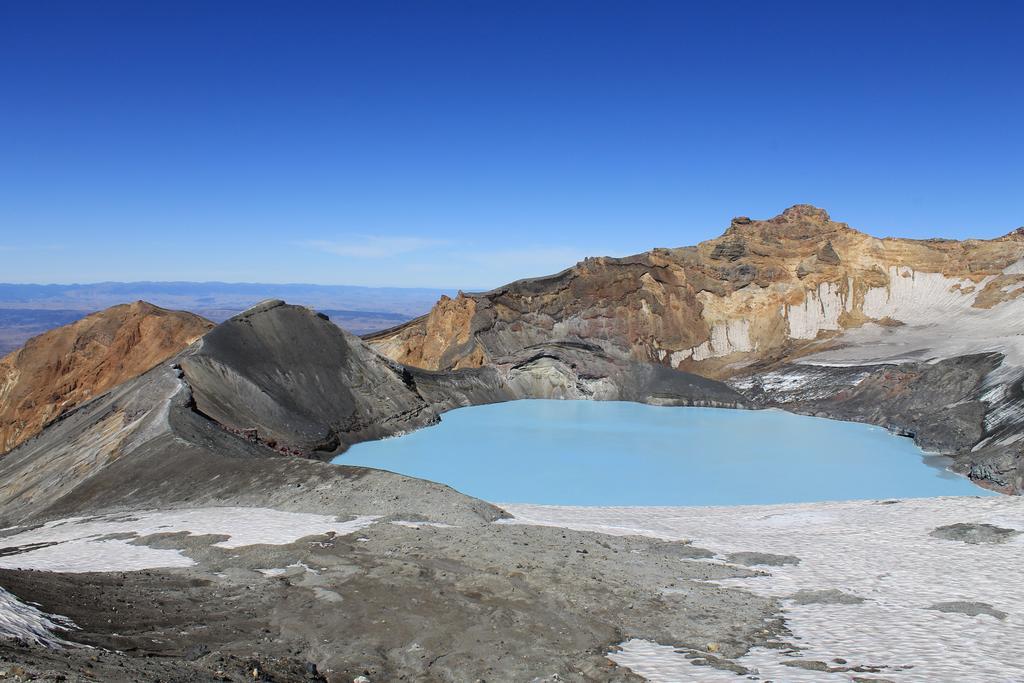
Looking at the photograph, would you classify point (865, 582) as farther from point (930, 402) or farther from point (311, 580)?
point (930, 402)

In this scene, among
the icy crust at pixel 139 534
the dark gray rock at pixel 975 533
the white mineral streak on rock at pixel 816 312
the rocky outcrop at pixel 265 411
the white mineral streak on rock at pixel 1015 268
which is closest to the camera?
the icy crust at pixel 139 534

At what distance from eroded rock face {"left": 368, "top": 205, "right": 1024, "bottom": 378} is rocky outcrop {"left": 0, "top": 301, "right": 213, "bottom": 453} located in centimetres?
1599

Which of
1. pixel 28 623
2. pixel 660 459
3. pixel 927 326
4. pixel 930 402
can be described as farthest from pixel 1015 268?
pixel 28 623

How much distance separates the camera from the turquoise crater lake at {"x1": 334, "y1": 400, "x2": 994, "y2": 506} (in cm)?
2369

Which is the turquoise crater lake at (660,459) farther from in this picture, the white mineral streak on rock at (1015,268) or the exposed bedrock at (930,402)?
the white mineral streak on rock at (1015,268)

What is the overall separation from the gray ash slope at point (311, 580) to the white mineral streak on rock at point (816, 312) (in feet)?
110

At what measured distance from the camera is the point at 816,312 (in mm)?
48750

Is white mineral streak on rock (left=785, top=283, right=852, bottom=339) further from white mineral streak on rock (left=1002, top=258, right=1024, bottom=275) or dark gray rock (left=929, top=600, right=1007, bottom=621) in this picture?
dark gray rock (left=929, top=600, right=1007, bottom=621)

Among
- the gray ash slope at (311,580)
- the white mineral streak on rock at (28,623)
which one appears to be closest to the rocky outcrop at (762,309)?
the gray ash slope at (311,580)

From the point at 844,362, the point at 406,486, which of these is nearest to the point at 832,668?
the point at 406,486

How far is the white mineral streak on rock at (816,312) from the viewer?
47.9m

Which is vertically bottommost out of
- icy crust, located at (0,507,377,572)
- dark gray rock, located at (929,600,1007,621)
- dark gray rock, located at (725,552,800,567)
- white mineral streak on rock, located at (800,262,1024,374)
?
dark gray rock, located at (725,552,800,567)

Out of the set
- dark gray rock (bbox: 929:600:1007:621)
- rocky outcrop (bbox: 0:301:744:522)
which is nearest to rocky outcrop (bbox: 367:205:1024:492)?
rocky outcrop (bbox: 0:301:744:522)

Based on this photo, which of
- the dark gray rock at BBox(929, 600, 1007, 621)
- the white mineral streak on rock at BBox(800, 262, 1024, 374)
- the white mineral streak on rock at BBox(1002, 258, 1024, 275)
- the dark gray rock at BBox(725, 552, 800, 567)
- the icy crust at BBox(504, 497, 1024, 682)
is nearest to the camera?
the icy crust at BBox(504, 497, 1024, 682)
